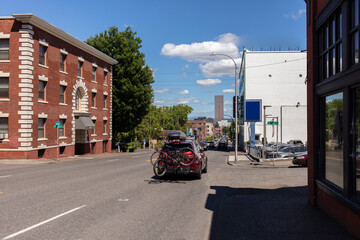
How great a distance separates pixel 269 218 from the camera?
23.5 ft

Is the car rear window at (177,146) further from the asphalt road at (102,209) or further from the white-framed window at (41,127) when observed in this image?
the white-framed window at (41,127)

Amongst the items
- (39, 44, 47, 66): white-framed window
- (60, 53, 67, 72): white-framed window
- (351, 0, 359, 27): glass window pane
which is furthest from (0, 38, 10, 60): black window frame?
(351, 0, 359, 27): glass window pane

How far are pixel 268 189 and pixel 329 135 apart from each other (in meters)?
4.66

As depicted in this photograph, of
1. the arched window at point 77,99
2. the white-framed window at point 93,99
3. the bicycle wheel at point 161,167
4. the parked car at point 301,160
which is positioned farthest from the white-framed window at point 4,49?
the parked car at point 301,160

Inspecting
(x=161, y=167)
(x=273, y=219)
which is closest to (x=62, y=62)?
A: (x=161, y=167)

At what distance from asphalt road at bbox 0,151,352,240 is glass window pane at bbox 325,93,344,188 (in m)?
0.99

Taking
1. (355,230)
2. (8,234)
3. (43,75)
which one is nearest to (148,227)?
(8,234)

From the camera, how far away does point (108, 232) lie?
6.12 metres

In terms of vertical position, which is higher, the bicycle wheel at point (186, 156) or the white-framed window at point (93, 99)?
the white-framed window at point (93, 99)

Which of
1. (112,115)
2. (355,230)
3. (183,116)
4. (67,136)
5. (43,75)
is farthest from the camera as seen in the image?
(183,116)

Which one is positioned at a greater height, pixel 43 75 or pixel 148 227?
pixel 43 75

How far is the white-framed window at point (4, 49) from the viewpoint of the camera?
24.2 metres

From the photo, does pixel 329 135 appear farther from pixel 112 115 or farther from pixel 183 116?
pixel 183 116

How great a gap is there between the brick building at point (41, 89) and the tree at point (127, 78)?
7676mm
